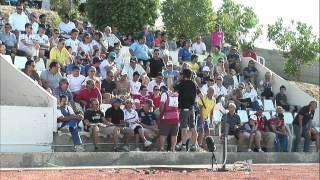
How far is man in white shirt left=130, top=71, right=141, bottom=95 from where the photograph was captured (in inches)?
748

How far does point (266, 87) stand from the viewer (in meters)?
23.6

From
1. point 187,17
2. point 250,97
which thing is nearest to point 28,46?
point 250,97

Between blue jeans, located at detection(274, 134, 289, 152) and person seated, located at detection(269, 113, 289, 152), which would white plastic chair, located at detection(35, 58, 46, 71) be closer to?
person seated, located at detection(269, 113, 289, 152)

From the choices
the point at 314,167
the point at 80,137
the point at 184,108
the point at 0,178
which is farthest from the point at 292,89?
the point at 0,178

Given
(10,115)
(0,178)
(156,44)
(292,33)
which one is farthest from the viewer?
(292,33)

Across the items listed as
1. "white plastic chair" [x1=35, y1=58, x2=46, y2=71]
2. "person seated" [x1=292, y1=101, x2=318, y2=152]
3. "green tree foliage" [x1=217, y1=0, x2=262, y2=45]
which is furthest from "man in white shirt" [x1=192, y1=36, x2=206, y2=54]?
"green tree foliage" [x1=217, y1=0, x2=262, y2=45]

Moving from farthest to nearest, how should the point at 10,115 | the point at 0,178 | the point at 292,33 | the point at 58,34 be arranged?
the point at 292,33 < the point at 58,34 < the point at 10,115 < the point at 0,178

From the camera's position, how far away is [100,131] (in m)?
16.7

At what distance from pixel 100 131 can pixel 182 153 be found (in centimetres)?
200

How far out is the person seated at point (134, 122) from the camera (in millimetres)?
16938

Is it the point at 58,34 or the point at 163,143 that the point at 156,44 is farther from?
the point at 163,143

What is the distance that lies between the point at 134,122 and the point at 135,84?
2.07m

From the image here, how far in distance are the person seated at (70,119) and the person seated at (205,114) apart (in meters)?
3.42

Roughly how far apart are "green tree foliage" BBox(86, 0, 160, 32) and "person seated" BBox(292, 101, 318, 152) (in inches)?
357
